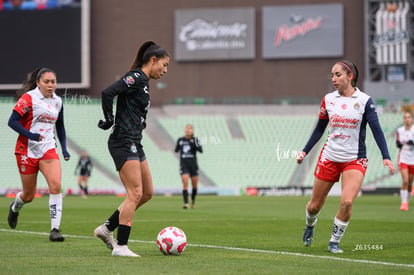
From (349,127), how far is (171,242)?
8.34ft

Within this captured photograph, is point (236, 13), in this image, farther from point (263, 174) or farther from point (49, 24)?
point (263, 174)

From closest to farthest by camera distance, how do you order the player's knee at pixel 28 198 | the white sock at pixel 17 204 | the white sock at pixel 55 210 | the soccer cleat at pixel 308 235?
the soccer cleat at pixel 308 235 < the white sock at pixel 55 210 < the player's knee at pixel 28 198 < the white sock at pixel 17 204

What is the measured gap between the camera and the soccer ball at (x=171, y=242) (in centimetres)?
937

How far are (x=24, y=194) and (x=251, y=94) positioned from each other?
47.2 metres

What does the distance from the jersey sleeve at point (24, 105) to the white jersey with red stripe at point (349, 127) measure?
431 centimetres

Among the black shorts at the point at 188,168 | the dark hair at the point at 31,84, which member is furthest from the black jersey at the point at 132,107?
the black shorts at the point at 188,168

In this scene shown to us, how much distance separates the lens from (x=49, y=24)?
54.2 m

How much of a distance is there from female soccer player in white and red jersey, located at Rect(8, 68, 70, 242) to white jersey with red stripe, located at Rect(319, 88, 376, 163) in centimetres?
393

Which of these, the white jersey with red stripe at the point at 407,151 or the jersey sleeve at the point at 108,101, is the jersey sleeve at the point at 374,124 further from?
the white jersey with red stripe at the point at 407,151

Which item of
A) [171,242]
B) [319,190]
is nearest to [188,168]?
[319,190]

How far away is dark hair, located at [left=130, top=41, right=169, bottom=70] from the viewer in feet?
29.9

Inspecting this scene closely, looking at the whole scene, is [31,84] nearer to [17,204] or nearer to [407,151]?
[17,204]

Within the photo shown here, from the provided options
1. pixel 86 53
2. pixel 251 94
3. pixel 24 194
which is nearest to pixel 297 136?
pixel 251 94

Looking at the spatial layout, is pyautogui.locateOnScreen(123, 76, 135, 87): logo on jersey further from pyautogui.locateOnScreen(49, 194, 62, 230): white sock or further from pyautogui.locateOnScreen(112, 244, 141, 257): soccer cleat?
pyautogui.locateOnScreen(49, 194, 62, 230): white sock
